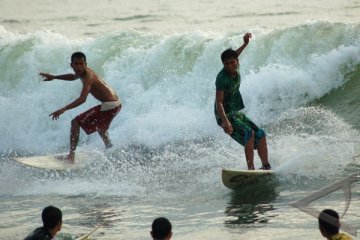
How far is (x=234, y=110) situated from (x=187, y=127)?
4904 millimetres

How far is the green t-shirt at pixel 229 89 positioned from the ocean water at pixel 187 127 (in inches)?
41.3

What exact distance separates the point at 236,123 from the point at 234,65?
0.74 meters

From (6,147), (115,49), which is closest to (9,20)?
(115,49)

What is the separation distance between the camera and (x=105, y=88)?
1183cm

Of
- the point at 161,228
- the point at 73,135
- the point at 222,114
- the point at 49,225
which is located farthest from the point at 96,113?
the point at 161,228

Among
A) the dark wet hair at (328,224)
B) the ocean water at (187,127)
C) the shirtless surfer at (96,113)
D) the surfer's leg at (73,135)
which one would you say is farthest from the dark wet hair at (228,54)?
the dark wet hair at (328,224)

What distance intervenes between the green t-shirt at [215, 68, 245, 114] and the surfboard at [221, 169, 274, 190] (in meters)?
0.76

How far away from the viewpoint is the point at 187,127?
50.3 ft

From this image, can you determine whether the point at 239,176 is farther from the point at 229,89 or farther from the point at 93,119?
the point at 93,119

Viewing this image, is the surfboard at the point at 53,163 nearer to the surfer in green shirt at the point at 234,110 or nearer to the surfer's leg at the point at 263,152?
the surfer in green shirt at the point at 234,110

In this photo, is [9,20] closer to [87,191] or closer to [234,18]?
[234,18]

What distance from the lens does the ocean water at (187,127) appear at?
32.4 ft

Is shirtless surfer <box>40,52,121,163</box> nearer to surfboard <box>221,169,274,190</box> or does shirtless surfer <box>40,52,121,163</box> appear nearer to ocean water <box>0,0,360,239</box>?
ocean water <box>0,0,360,239</box>

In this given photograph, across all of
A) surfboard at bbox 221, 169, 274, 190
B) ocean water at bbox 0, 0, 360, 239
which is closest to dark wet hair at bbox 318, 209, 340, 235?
ocean water at bbox 0, 0, 360, 239
